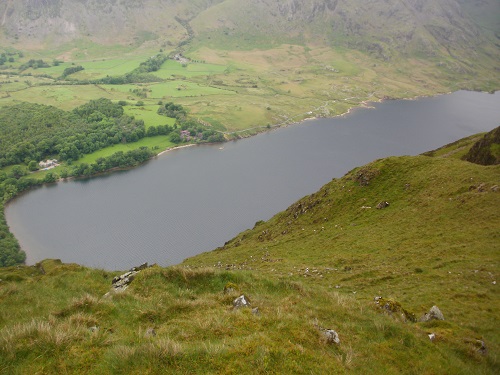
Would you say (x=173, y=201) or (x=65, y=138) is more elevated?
(x=65, y=138)

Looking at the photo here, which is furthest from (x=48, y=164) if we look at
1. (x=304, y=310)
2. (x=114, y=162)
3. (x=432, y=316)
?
(x=432, y=316)

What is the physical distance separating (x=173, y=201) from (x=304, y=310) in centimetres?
11852

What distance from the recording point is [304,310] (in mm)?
18141

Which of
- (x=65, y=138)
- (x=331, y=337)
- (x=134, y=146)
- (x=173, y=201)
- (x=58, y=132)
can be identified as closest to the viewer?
(x=331, y=337)

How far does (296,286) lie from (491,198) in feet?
106

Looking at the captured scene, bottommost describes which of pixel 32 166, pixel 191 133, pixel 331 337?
pixel 32 166

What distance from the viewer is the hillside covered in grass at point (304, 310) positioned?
40.9ft

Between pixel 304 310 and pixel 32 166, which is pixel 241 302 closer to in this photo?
pixel 304 310

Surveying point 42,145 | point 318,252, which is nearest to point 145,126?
point 42,145

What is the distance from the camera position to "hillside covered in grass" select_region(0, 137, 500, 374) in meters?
12.5

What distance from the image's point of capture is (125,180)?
487ft

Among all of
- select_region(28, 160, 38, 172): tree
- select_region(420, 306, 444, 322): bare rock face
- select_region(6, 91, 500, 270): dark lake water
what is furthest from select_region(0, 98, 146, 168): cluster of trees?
select_region(420, 306, 444, 322): bare rock face

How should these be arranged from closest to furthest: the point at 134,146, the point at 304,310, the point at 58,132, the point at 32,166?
the point at 304,310 → the point at 32,166 → the point at 58,132 → the point at 134,146

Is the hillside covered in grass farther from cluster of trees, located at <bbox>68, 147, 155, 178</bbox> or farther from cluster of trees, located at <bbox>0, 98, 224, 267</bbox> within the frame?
cluster of trees, located at <bbox>68, 147, 155, 178</bbox>
